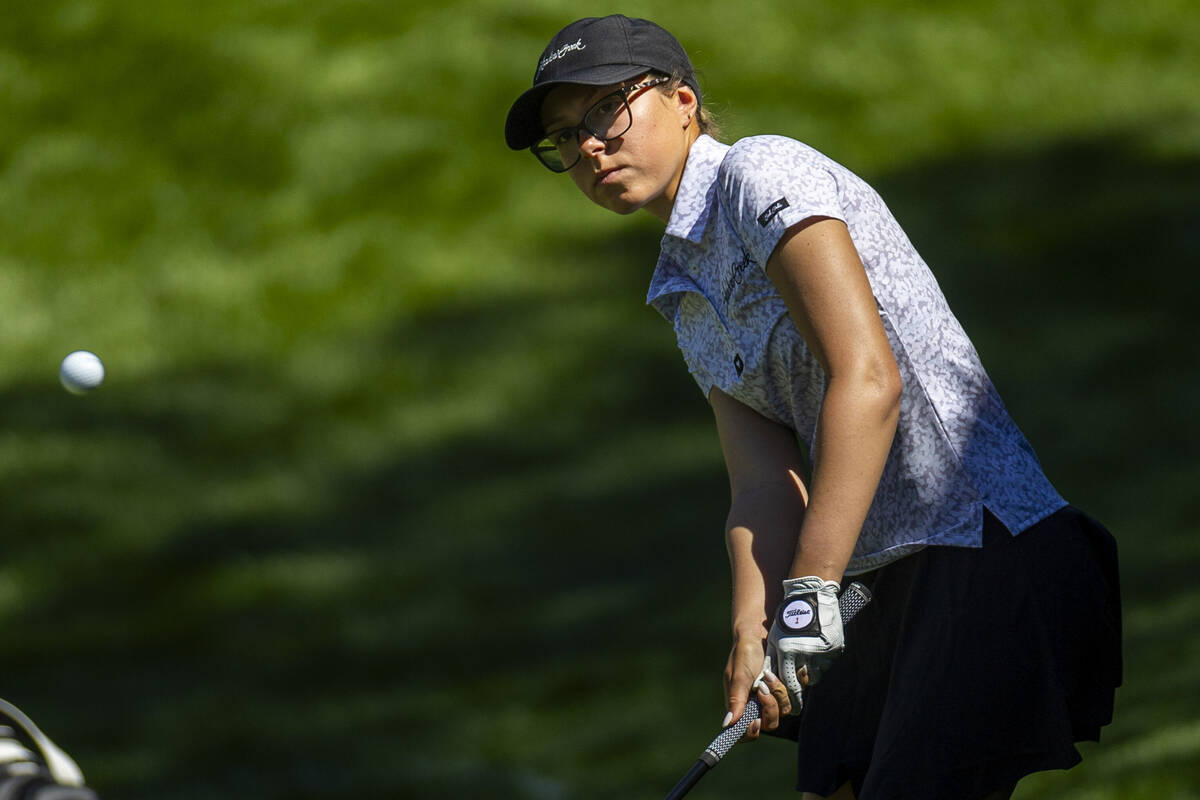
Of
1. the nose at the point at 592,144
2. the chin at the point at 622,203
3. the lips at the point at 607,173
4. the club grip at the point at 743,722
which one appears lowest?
the club grip at the point at 743,722

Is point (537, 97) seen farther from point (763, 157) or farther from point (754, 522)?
point (754, 522)

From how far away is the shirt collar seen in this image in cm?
164

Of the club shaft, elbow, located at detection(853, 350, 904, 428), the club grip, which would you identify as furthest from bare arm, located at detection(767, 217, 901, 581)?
the club shaft

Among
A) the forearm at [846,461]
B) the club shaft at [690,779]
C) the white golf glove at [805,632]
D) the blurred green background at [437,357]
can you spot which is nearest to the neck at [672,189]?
the forearm at [846,461]

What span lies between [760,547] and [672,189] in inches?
16.4

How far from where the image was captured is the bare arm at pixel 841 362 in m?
1.45

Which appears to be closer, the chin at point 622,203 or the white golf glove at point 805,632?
the white golf glove at point 805,632

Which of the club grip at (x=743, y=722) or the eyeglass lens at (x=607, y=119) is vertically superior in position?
the eyeglass lens at (x=607, y=119)

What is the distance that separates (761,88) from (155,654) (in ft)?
8.04

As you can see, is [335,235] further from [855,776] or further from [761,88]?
[855,776]

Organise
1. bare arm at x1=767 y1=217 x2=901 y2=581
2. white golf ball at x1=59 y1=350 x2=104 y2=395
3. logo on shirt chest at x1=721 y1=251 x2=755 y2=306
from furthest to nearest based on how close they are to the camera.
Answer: white golf ball at x1=59 y1=350 x2=104 y2=395 → logo on shirt chest at x1=721 y1=251 x2=755 y2=306 → bare arm at x1=767 y1=217 x2=901 y2=581

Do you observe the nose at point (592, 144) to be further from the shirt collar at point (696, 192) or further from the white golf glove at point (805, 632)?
the white golf glove at point (805, 632)

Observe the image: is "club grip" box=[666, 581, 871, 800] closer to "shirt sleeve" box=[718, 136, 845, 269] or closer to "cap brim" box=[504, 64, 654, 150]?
"shirt sleeve" box=[718, 136, 845, 269]

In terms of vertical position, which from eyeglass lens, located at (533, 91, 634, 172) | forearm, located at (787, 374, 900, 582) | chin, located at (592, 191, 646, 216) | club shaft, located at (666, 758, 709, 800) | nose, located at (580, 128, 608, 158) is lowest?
club shaft, located at (666, 758, 709, 800)
